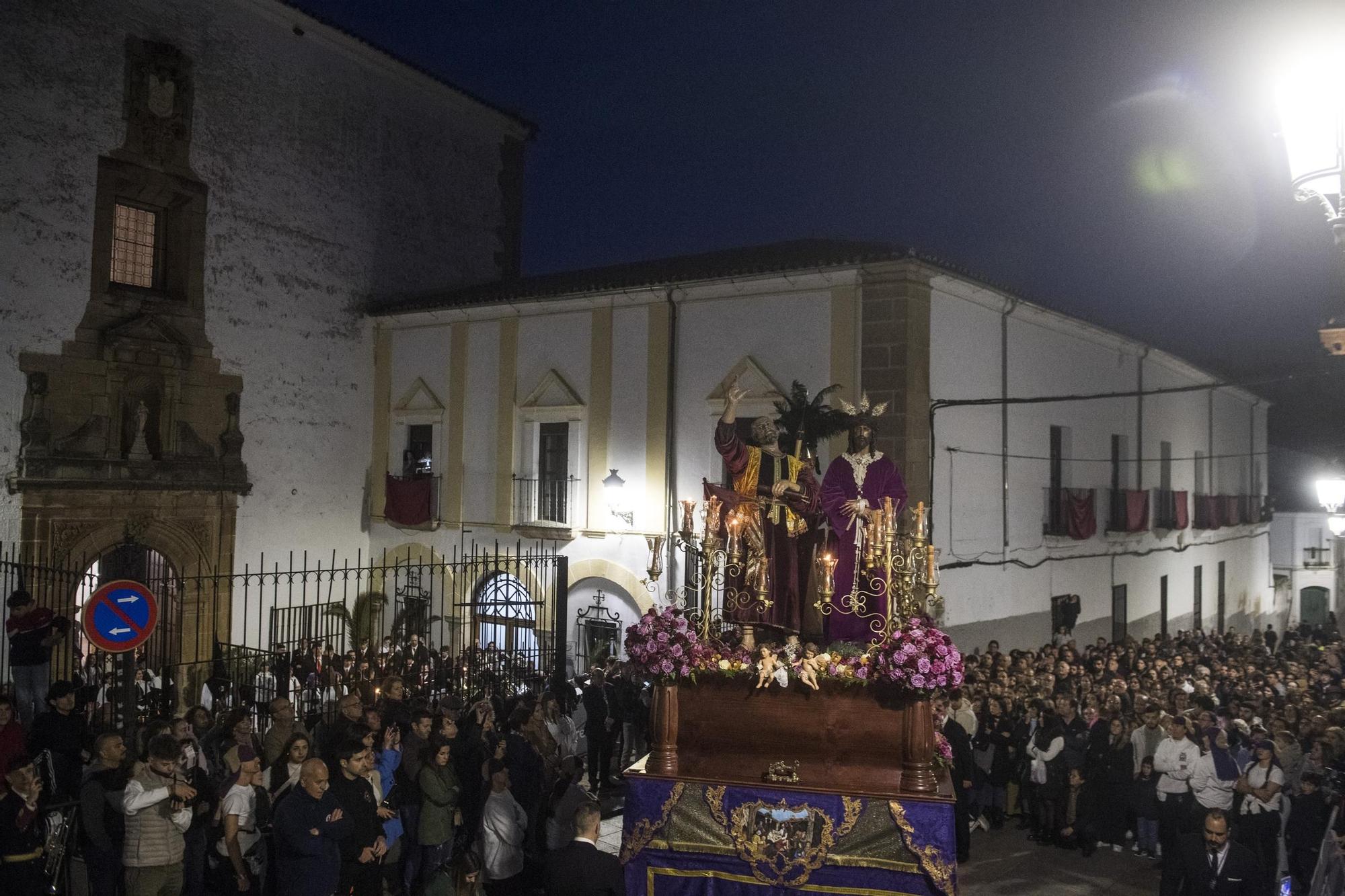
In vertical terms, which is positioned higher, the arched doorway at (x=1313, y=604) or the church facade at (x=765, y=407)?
the church facade at (x=765, y=407)

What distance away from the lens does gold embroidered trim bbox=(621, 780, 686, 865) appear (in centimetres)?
809

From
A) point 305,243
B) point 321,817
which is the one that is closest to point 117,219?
point 305,243

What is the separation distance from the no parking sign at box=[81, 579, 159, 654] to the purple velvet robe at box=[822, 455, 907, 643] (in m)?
5.49

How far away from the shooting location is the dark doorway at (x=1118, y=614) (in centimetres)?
2288

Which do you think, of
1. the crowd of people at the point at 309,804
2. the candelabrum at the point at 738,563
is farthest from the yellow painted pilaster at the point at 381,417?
the candelabrum at the point at 738,563

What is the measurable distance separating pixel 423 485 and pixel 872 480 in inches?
511

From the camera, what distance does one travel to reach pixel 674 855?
8.12m

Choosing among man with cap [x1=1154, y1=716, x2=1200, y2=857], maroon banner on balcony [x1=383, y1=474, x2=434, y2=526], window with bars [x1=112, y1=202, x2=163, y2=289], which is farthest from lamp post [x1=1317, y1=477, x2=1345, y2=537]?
window with bars [x1=112, y1=202, x2=163, y2=289]

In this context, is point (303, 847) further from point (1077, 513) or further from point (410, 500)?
point (1077, 513)

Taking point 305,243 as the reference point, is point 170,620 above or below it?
below

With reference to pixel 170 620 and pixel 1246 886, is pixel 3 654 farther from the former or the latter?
pixel 1246 886

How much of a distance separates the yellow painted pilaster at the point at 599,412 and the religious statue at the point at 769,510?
8.91 meters

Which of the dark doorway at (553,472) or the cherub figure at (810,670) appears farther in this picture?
the dark doorway at (553,472)

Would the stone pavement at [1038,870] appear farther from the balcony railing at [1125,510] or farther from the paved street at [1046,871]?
the balcony railing at [1125,510]
